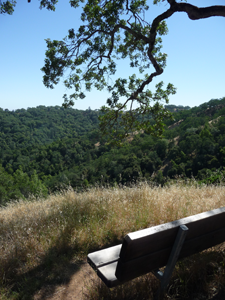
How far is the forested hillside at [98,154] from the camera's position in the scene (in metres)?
30.6

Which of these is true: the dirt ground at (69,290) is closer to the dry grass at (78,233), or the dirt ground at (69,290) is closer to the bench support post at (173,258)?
the dry grass at (78,233)

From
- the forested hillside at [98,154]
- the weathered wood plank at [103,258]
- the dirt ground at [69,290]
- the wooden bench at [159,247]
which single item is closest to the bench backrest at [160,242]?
the wooden bench at [159,247]

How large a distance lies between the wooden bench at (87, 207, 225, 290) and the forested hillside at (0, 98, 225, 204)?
3080 mm

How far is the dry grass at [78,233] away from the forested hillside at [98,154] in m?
1.22

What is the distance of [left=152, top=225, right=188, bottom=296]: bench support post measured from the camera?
1.48m

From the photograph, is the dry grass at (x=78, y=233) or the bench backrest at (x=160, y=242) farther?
the dry grass at (x=78, y=233)

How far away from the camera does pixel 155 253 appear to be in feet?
5.00

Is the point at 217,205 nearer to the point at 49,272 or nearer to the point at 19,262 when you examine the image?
the point at 49,272

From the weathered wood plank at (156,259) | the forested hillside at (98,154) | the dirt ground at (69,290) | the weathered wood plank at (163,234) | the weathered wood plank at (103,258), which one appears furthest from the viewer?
the forested hillside at (98,154)

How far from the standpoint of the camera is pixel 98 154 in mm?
67062

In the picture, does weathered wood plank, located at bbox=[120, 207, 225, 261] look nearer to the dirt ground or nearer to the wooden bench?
the wooden bench

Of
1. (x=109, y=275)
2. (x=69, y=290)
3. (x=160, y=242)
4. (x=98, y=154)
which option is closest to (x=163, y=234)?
(x=160, y=242)

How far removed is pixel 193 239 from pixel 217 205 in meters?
2.22

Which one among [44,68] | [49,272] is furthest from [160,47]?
[49,272]
